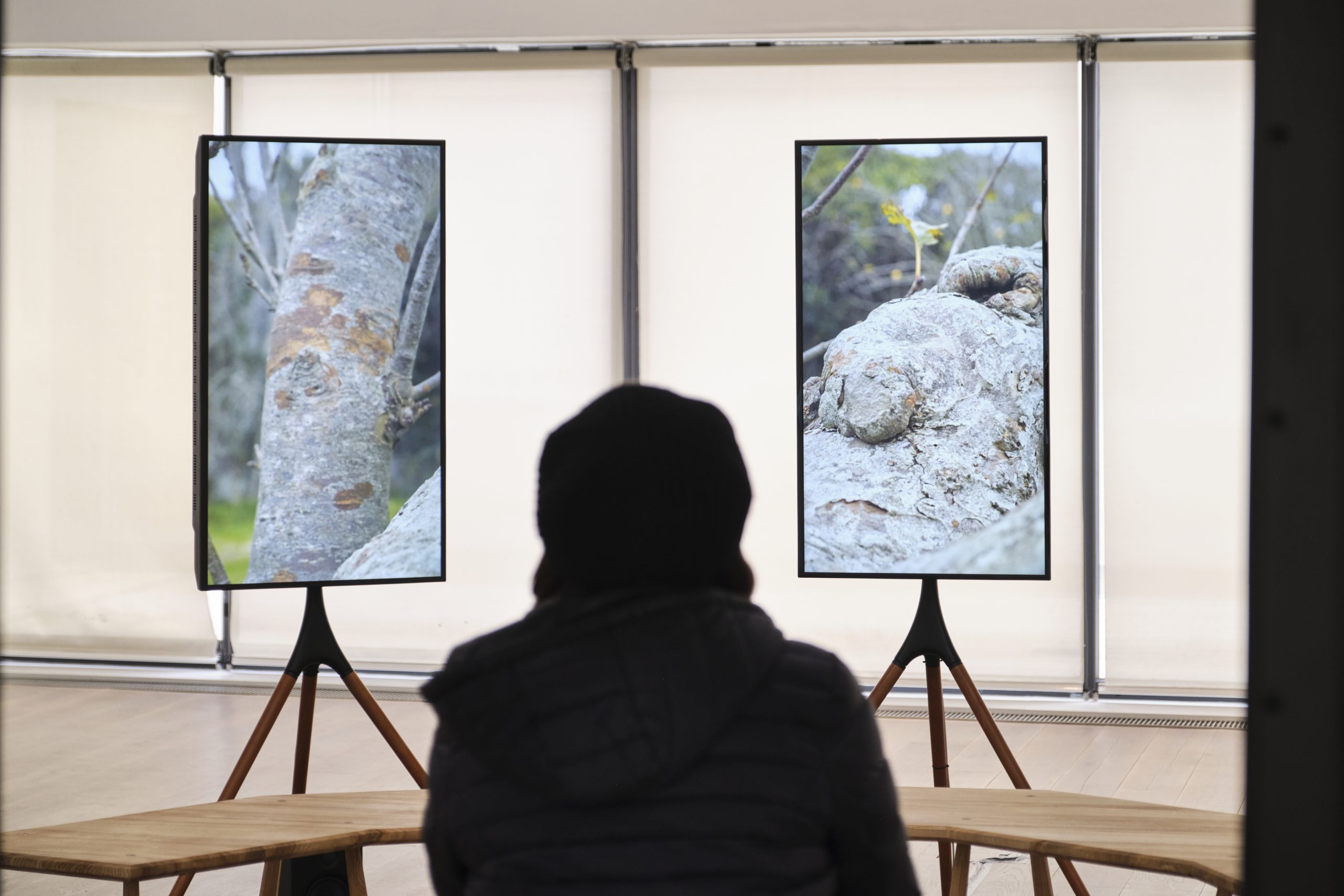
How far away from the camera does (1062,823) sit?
6.91 feet

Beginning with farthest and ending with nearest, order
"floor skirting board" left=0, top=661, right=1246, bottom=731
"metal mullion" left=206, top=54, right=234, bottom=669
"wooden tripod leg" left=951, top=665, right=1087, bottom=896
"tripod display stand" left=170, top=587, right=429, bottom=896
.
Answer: "metal mullion" left=206, top=54, right=234, bottom=669
"floor skirting board" left=0, top=661, right=1246, bottom=731
"tripod display stand" left=170, top=587, right=429, bottom=896
"wooden tripod leg" left=951, top=665, right=1087, bottom=896

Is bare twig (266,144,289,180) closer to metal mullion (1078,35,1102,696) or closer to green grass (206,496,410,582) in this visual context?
green grass (206,496,410,582)

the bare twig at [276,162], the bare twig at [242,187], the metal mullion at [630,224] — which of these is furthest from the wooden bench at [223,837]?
the metal mullion at [630,224]

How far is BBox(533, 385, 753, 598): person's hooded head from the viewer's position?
42.6 inches

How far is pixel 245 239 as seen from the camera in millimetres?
3213

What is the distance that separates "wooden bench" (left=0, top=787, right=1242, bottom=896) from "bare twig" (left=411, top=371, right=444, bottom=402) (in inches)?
48.3

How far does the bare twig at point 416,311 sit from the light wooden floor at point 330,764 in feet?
4.65

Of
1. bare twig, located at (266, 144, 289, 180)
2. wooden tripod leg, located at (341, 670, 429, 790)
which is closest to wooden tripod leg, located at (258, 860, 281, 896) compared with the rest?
wooden tripod leg, located at (341, 670, 429, 790)

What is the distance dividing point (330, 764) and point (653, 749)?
3820 mm

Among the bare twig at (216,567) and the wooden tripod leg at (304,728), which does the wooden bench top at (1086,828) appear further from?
the bare twig at (216,567)

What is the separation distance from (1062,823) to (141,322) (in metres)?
5.15

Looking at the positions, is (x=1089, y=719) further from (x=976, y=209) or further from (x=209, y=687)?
(x=209, y=687)

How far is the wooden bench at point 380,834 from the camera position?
6.27 ft

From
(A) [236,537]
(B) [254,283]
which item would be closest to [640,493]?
(A) [236,537]
